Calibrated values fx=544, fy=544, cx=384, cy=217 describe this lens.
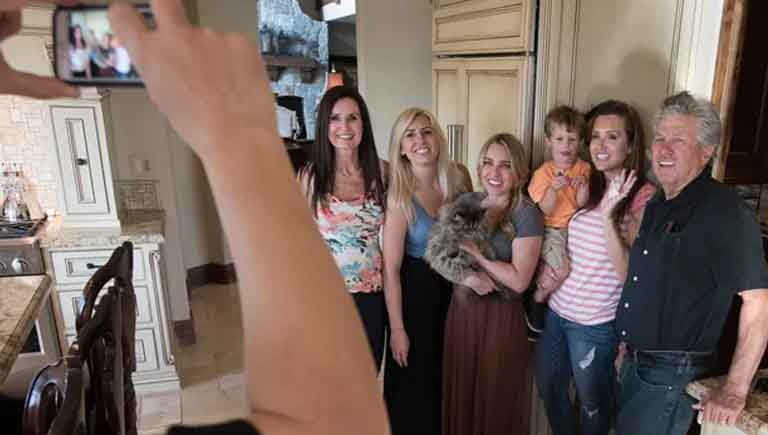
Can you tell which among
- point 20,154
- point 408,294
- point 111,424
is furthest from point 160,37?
point 20,154

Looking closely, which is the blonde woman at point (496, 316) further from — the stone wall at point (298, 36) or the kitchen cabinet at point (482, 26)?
the stone wall at point (298, 36)

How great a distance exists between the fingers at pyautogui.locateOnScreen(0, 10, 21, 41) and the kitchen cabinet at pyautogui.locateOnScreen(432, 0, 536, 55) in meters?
1.79

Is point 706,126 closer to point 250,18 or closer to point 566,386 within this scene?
point 566,386

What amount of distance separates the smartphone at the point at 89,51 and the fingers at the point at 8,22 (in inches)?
1.9

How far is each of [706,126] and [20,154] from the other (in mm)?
2995

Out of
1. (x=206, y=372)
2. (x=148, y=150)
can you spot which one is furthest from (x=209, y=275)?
(x=148, y=150)

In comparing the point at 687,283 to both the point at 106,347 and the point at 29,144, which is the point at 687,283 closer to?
the point at 106,347

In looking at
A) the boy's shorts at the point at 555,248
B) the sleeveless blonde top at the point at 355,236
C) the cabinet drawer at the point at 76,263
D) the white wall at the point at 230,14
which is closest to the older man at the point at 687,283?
the boy's shorts at the point at 555,248

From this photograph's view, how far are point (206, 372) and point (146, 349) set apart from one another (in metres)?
0.41

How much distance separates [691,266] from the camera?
134 cm

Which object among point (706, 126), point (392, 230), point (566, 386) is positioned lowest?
point (566, 386)

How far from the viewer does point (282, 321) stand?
324 mm

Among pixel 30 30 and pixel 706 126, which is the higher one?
pixel 30 30

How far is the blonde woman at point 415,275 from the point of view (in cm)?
190
